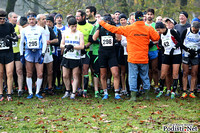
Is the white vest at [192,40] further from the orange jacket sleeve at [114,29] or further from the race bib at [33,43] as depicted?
the race bib at [33,43]

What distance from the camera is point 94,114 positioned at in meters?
7.19

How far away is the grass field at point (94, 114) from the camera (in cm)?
603

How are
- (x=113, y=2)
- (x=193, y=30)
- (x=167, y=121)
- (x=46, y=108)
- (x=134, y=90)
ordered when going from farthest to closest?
(x=113, y=2), (x=193, y=30), (x=134, y=90), (x=46, y=108), (x=167, y=121)

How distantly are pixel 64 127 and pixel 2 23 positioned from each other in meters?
4.52

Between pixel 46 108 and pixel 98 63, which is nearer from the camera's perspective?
pixel 46 108

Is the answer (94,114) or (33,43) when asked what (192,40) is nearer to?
(94,114)

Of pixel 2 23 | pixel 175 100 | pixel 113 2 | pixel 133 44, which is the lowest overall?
pixel 175 100

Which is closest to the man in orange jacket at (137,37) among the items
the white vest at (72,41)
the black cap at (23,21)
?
the white vest at (72,41)

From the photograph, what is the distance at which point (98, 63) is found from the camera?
9336 mm

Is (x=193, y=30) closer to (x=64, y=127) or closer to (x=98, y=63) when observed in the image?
(x=98, y=63)

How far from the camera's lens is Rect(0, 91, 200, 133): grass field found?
6.03 m

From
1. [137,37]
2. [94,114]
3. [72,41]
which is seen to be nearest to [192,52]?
[137,37]

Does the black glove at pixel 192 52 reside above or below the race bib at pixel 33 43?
below

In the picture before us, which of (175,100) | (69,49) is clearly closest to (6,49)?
(69,49)
